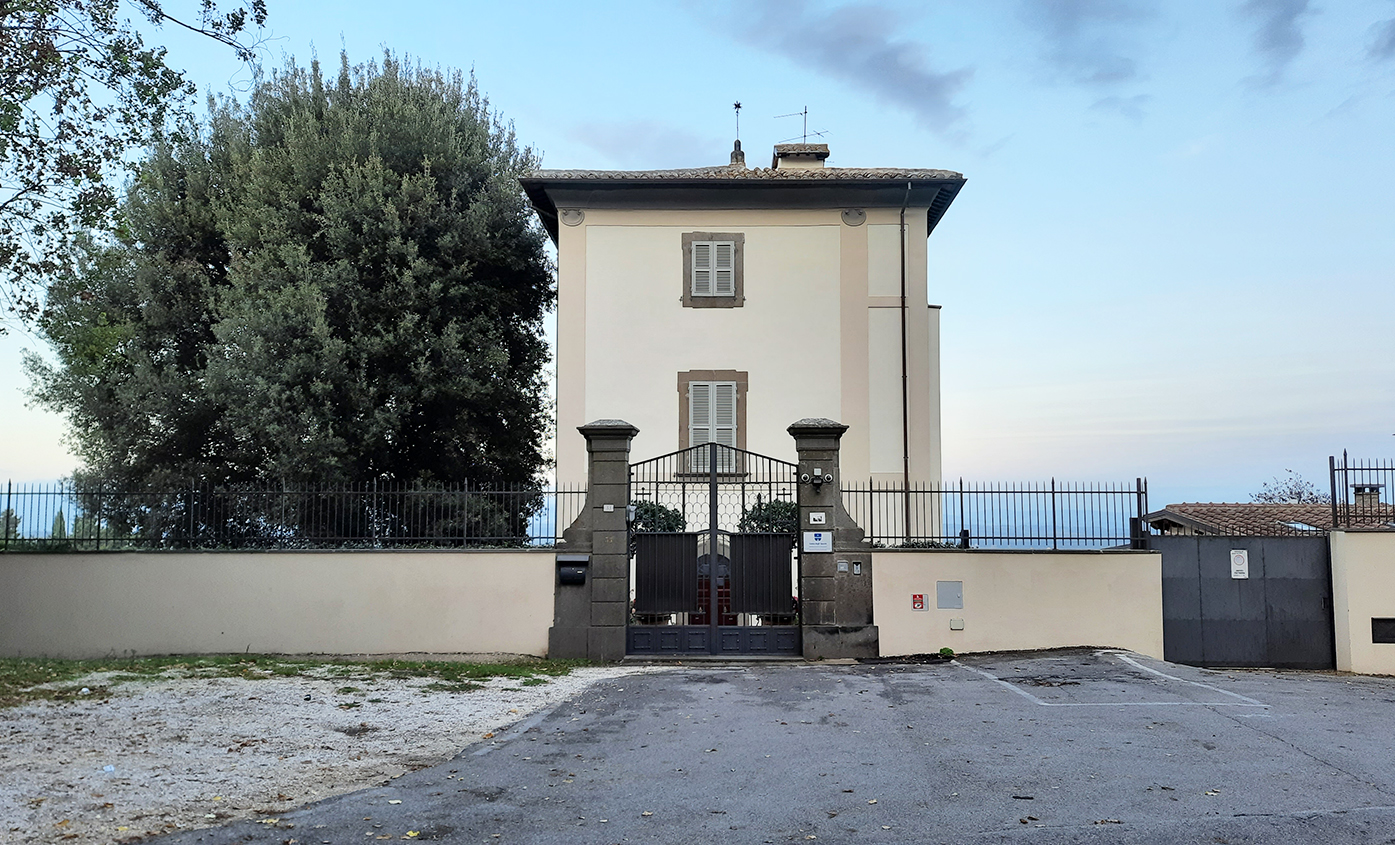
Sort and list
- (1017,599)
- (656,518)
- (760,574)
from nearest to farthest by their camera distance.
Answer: (760,574) < (1017,599) < (656,518)

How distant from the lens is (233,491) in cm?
1376

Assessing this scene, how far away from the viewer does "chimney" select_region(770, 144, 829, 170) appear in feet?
68.4

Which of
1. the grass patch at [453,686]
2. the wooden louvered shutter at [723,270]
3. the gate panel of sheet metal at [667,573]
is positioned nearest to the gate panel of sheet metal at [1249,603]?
the gate panel of sheet metal at [667,573]

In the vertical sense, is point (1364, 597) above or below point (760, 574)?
below

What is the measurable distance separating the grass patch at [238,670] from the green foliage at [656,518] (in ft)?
6.83

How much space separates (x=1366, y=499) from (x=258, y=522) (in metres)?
14.8

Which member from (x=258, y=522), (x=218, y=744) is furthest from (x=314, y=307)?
(x=218, y=744)

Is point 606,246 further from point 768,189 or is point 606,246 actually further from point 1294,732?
point 1294,732

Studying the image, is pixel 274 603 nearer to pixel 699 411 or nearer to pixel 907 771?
pixel 699 411

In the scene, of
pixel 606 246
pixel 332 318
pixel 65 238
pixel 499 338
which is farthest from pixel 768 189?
pixel 65 238

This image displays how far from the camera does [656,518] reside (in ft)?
45.8

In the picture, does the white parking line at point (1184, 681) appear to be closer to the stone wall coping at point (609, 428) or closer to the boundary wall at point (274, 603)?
the stone wall coping at point (609, 428)

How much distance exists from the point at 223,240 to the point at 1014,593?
1504 cm

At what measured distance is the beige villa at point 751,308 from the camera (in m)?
18.2
